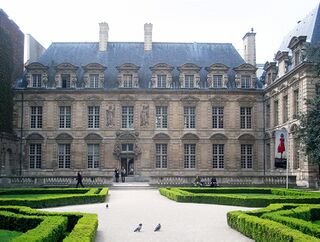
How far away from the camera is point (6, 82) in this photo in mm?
38188

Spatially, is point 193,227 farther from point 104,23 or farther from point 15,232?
point 104,23

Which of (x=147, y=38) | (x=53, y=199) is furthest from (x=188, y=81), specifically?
(x=53, y=199)

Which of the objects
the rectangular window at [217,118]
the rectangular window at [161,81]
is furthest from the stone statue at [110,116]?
the rectangular window at [217,118]

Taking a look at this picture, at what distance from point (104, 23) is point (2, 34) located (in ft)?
30.0

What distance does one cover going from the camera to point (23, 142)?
130 feet

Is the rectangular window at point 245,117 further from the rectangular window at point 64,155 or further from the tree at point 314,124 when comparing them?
the tree at point 314,124

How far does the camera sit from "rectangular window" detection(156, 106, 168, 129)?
131 ft

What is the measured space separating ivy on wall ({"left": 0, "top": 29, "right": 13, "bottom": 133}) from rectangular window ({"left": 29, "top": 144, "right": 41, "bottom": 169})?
238 cm

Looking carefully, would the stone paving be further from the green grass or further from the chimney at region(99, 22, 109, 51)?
the chimney at region(99, 22, 109, 51)

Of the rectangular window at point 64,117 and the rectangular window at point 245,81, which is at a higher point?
the rectangular window at point 245,81

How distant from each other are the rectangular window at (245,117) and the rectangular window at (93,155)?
12222mm

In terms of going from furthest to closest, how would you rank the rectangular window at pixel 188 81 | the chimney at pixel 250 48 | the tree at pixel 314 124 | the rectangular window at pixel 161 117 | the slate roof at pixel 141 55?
the chimney at pixel 250 48 < the slate roof at pixel 141 55 < the rectangular window at pixel 188 81 < the rectangular window at pixel 161 117 < the tree at pixel 314 124

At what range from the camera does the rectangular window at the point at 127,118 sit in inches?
1574

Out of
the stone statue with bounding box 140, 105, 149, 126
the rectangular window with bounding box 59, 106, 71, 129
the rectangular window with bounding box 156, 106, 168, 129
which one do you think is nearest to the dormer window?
the rectangular window with bounding box 59, 106, 71, 129
